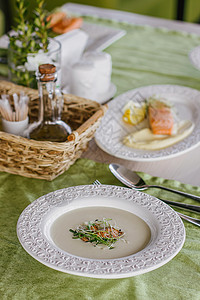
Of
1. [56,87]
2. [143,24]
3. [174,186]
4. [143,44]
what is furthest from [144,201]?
[143,24]

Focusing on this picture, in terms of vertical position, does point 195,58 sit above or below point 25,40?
below

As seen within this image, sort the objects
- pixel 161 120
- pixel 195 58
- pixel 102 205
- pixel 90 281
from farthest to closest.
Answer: pixel 195 58 < pixel 161 120 < pixel 102 205 < pixel 90 281

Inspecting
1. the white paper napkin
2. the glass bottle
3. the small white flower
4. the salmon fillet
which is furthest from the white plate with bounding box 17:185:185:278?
the white paper napkin

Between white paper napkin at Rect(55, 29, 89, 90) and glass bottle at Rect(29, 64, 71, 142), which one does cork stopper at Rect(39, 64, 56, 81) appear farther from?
white paper napkin at Rect(55, 29, 89, 90)

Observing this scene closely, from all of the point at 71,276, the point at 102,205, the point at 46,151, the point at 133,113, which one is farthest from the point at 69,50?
the point at 71,276

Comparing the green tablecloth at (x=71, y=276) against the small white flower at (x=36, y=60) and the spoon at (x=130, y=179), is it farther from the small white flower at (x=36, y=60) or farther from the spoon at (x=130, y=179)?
the small white flower at (x=36, y=60)

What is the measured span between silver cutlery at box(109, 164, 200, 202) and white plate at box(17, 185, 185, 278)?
0.32 feet

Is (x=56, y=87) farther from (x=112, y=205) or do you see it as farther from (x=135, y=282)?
(x=135, y=282)

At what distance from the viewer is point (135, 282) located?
659 mm

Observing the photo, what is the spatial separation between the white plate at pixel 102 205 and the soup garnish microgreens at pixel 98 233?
0.15 ft

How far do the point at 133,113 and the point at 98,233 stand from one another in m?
0.53

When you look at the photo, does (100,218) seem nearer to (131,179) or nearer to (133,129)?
(131,179)

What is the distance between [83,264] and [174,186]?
0.36m

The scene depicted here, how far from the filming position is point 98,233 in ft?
2.29
